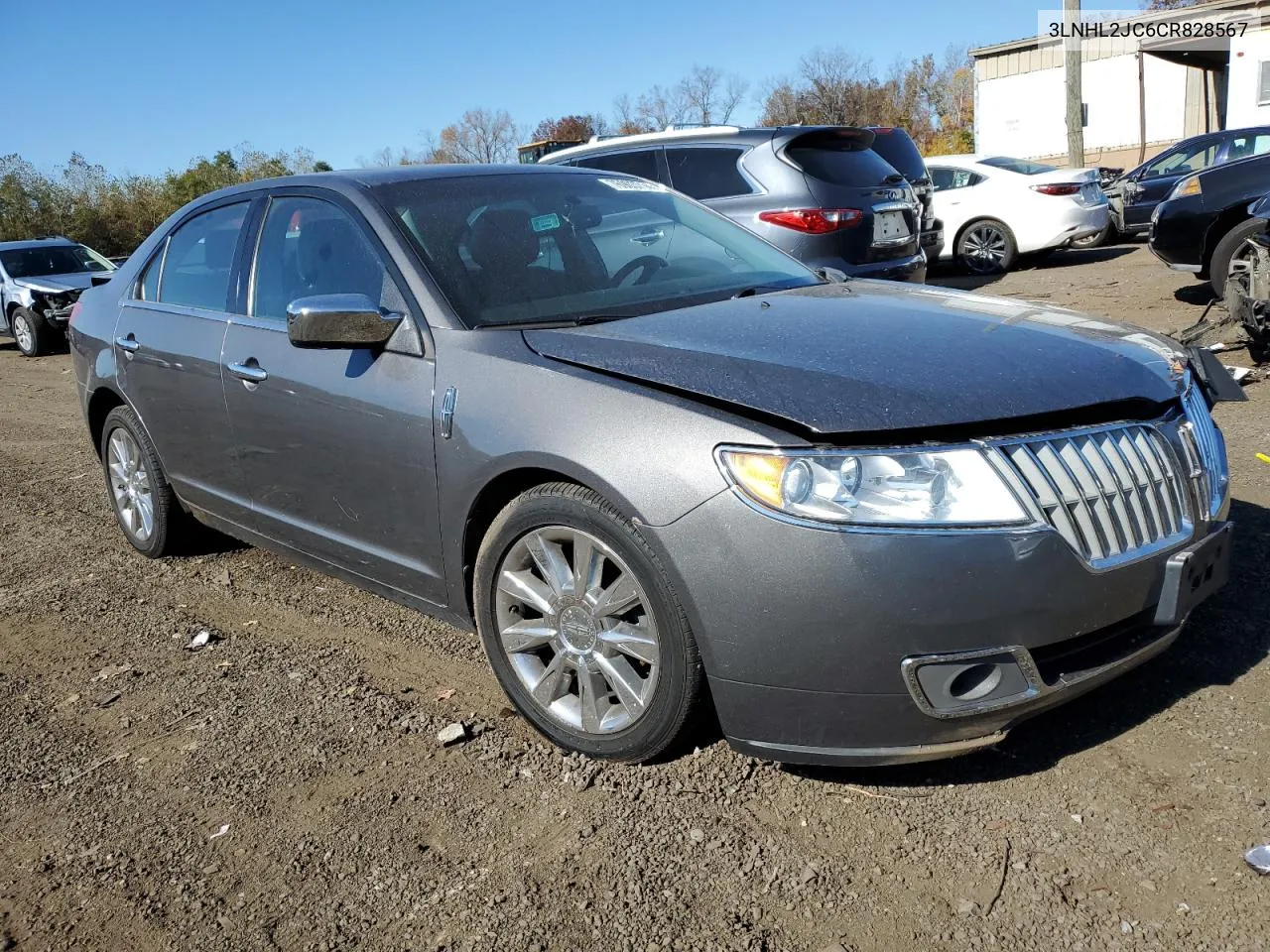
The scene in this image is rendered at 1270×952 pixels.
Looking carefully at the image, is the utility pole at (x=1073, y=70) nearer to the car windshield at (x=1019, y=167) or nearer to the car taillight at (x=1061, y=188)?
the car windshield at (x=1019, y=167)

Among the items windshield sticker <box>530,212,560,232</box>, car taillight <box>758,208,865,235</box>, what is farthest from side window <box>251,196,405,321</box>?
car taillight <box>758,208,865,235</box>

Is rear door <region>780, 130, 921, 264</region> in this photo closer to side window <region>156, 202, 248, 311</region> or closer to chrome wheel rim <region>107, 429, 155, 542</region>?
side window <region>156, 202, 248, 311</region>

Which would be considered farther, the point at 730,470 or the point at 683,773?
the point at 683,773

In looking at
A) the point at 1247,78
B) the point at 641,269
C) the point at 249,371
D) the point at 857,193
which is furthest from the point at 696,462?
the point at 1247,78

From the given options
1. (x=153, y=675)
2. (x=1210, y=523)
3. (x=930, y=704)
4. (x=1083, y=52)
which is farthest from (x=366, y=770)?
(x=1083, y=52)

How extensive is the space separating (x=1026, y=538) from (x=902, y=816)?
768mm

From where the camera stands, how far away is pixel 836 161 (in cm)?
836

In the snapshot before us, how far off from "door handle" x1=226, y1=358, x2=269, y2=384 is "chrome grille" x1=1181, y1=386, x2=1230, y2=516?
9.51 ft

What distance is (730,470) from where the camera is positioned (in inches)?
98.2

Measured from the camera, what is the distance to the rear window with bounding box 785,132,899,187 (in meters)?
8.23

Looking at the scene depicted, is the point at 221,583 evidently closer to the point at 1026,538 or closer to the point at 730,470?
the point at 730,470

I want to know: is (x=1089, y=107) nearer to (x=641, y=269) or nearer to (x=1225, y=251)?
(x=1225, y=251)

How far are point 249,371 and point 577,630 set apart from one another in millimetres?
1736

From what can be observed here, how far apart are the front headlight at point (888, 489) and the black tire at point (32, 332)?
15823 millimetres
